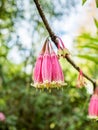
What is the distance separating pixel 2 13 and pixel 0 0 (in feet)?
0.71

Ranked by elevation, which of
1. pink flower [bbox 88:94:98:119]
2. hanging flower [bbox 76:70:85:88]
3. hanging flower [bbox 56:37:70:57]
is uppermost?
hanging flower [bbox 56:37:70:57]

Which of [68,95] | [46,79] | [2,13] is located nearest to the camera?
[46,79]

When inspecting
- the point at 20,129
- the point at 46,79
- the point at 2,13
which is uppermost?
the point at 2,13

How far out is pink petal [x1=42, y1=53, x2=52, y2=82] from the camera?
1245 millimetres

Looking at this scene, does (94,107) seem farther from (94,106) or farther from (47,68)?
(47,68)

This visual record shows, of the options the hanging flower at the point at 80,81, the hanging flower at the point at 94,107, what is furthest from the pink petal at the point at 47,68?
the hanging flower at the point at 94,107

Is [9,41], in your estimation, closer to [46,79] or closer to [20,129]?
[20,129]

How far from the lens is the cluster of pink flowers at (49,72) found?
1.24m

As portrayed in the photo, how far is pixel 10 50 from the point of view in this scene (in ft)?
12.4

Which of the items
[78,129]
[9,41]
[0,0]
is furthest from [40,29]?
[78,129]

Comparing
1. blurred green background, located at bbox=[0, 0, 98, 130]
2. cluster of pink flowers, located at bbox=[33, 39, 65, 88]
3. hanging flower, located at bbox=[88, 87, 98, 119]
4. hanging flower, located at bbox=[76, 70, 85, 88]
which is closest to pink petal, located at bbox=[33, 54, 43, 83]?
cluster of pink flowers, located at bbox=[33, 39, 65, 88]

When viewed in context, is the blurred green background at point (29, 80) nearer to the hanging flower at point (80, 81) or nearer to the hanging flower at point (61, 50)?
the hanging flower at point (80, 81)

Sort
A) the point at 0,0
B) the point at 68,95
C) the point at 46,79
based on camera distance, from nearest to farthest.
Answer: the point at 46,79, the point at 0,0, the point at 68,95

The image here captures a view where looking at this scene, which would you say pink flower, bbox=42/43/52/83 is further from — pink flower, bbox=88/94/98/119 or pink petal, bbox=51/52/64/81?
pink flower, bbox=88/94/98/119
